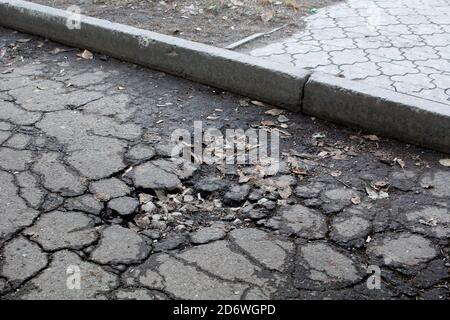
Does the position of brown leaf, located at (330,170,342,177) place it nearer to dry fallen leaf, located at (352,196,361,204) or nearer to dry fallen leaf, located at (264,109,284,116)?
dry fallen leaf, located at (352,196,361,204)

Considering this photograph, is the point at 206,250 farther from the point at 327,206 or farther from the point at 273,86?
the point at 273,86

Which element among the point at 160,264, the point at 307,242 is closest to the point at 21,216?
the point at 160,264

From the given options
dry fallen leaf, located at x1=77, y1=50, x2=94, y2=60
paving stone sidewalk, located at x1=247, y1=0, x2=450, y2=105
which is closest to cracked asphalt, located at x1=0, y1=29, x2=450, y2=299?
paving stone sidewalk, located at x1=247, y1=0, x2=450, y2=105

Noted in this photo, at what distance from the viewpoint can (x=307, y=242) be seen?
2.39 m

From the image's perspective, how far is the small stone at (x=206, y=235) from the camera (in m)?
2.40

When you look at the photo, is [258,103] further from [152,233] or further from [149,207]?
[152,233]

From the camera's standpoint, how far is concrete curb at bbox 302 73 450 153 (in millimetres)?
3010

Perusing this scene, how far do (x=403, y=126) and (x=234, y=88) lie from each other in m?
1.29

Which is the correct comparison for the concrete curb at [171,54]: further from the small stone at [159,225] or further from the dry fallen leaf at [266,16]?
the small stone at [159,225]

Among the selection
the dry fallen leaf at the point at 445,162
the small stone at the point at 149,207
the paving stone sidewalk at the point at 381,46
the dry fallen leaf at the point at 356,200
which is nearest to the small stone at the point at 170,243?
the small stone at the point at 149,207

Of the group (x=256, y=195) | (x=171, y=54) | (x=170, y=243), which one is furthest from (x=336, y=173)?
(x=171, y=54)

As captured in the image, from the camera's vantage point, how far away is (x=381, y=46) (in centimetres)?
427

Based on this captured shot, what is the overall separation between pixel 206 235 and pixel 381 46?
271 cm
